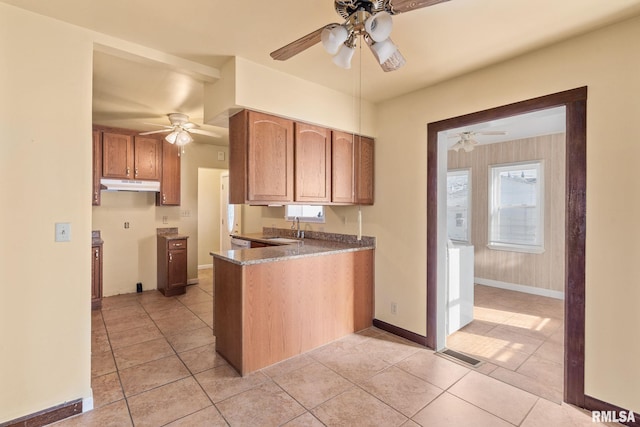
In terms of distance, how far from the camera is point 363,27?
5.03 feet

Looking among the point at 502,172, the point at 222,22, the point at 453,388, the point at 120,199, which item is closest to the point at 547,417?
the point at 453,388

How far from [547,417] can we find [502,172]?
422 centimetres

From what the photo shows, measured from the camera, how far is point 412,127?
3.09 metres

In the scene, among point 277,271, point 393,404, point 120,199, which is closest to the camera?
point 393,404

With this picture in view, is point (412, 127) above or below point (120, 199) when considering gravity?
above

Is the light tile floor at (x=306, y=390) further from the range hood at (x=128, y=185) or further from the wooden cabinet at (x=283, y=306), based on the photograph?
the range hood at (x=128, y=185)

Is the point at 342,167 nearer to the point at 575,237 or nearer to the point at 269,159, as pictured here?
the point at 269,159

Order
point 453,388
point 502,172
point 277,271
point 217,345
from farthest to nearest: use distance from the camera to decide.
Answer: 1. point 502,172
2. point 217,345
3. point 277,271
4. point 453,388

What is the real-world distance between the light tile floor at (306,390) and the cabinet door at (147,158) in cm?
241

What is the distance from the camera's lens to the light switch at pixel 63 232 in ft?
6.32

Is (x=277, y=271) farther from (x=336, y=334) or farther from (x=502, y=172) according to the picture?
(x=502, y=172)

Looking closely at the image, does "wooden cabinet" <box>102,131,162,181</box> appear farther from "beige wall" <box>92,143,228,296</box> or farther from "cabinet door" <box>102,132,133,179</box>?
"beige wall" <box>92,143,228,296</box>

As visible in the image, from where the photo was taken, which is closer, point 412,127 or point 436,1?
point 436,1

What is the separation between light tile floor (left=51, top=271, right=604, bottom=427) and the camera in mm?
1935
